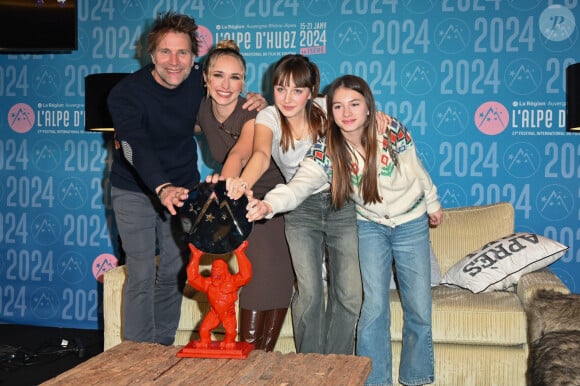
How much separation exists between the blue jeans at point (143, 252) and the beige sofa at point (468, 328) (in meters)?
0.43

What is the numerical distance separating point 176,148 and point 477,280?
59.0 inches

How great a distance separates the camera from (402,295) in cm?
279

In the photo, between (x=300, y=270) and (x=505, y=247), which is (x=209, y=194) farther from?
(x=505, y=247)

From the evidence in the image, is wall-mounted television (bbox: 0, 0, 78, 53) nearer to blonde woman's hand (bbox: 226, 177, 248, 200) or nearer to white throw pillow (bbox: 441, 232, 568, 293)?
blonde woman's hand (bbox: 226, 177, 248, 200)

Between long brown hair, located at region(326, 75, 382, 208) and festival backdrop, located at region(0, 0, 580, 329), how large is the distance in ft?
4.73

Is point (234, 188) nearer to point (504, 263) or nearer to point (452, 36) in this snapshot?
Answer: point (504, 263)

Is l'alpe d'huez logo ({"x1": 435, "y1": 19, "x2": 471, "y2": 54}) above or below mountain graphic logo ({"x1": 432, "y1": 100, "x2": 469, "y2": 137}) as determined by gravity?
above

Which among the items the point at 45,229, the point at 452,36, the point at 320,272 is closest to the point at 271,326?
the point at 320,272

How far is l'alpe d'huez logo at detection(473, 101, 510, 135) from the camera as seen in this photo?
387cm

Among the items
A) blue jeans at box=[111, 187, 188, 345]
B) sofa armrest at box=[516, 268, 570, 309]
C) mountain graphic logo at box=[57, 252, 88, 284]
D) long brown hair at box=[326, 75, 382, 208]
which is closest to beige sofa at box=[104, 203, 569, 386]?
sofa armrest at box=[516, 268, 570, 309]

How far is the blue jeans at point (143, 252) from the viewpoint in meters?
2.74

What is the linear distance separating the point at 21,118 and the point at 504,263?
306cm

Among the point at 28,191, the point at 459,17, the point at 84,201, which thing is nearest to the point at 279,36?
the point at 459,17

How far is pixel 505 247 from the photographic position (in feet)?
10.9
